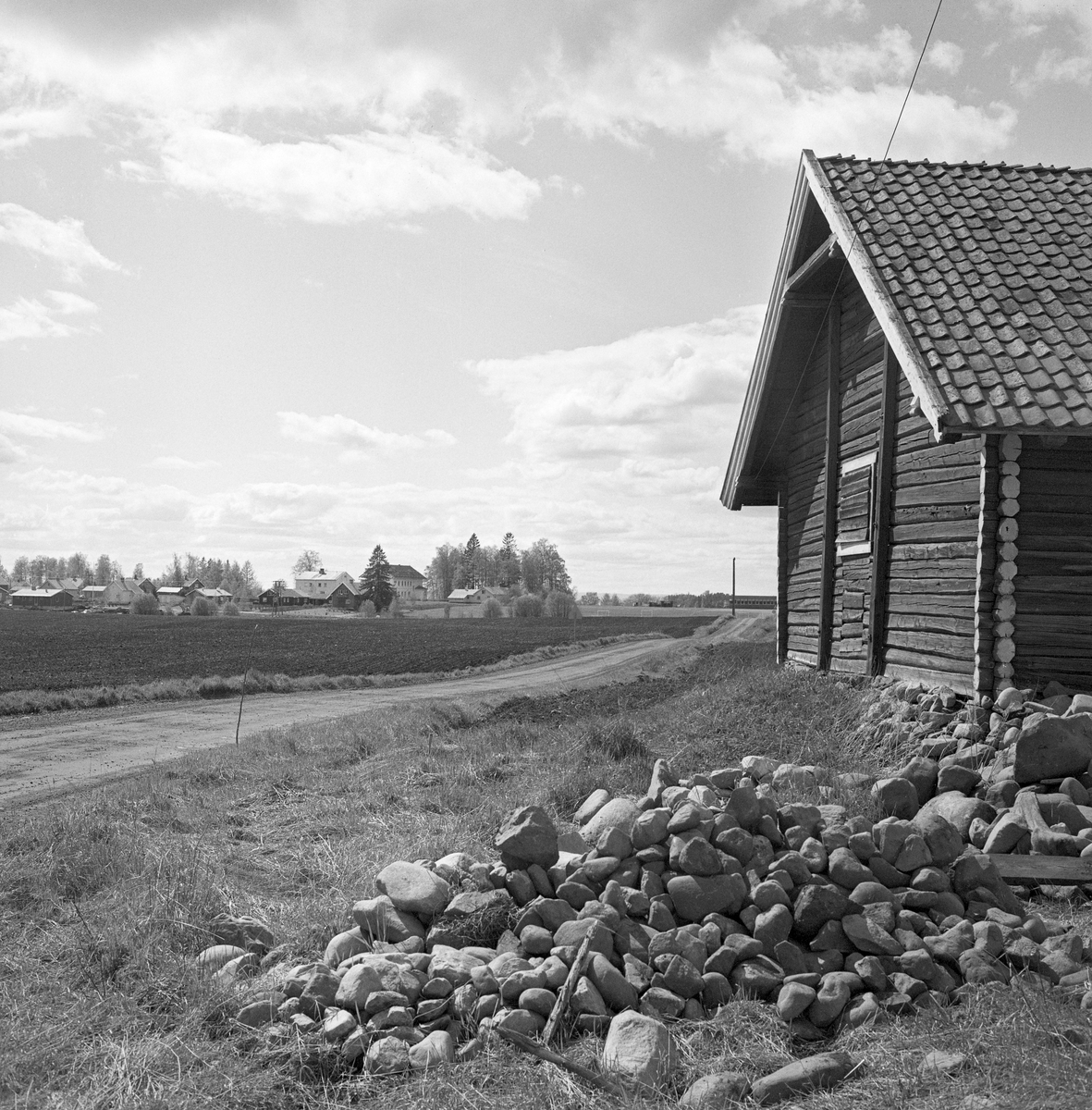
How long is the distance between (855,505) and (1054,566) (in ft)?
10.5

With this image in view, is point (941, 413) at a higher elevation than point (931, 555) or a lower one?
higher

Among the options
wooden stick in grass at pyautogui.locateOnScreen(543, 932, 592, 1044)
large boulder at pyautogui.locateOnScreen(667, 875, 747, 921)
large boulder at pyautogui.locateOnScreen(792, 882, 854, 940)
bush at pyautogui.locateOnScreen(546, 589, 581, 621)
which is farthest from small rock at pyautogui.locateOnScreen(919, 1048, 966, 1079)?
bush at pyautogui.locateOnScreen(546, 589, 581, 621)

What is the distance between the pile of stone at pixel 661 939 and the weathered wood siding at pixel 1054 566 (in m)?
3.63

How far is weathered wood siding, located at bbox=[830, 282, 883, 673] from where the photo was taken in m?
12.2

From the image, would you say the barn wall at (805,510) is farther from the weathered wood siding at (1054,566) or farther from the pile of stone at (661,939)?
the pile of stone at (661,939)

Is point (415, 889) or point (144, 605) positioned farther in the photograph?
point (144, 605)

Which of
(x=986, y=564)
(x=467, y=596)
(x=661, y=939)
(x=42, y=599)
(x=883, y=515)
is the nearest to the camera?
(x=661, y=939)

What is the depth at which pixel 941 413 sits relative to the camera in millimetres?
8758

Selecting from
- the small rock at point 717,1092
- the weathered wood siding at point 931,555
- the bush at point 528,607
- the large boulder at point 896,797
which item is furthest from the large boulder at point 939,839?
the bush at point 528,607

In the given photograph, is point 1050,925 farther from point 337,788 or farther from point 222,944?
point 337,788

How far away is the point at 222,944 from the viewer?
17.8 ft

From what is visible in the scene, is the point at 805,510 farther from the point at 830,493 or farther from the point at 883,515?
the point at 883,515

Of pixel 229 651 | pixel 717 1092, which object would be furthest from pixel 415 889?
pixel 229 651

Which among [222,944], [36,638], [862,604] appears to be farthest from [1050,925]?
[36,638]
